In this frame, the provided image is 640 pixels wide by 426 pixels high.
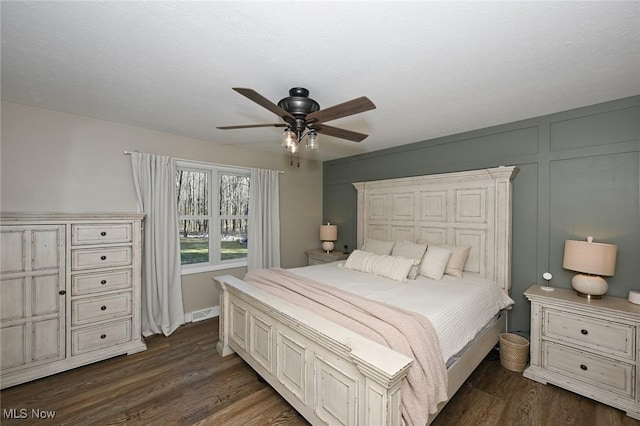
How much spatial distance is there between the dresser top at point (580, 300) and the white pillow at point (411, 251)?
103 cm

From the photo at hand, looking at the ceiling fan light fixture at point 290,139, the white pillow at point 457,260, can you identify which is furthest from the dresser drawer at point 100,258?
the white pillow at point 457,260

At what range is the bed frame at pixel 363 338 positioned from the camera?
140 cm

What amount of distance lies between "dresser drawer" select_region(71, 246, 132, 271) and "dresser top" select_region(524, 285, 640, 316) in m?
4.03

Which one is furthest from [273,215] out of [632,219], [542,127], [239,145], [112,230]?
[632,219]

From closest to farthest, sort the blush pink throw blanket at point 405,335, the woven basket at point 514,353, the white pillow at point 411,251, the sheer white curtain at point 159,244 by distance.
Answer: the blush pink throw blanket at point 405,335
the woven basket at point 514,353
the white pillow at point 411,251
the sheer white curtain at point 159,244

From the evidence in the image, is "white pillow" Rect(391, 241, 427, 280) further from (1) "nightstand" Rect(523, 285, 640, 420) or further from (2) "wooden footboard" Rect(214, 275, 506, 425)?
(1) "nightstand" Rect(523, 285, 640, 420)

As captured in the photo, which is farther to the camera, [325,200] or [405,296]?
[325,200]

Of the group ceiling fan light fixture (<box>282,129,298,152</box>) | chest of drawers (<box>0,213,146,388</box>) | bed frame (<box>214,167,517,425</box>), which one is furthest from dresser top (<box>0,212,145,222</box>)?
ceiling fan light fixture (<box>282,129,298,152</box>)

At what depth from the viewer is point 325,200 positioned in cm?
523

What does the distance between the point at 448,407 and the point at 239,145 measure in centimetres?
392

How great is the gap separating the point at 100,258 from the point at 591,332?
14.7 ft

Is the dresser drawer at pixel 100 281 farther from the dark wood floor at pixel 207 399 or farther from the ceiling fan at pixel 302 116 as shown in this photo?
the ceiling fan at pixel 302 116

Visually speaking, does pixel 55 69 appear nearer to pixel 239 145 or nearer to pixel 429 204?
pixel 239 145

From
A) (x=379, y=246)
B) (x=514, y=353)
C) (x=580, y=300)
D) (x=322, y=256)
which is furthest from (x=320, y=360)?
(x=322, y=256)
